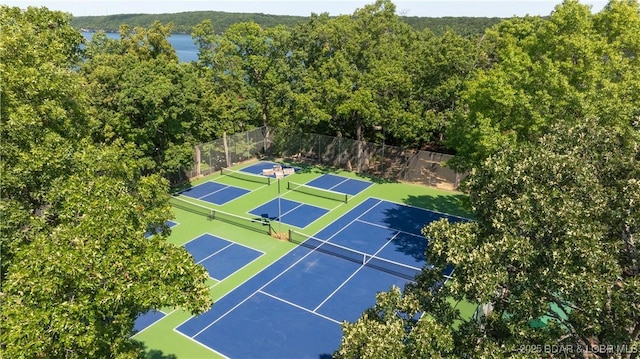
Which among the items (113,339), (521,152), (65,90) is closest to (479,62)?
(521,152)

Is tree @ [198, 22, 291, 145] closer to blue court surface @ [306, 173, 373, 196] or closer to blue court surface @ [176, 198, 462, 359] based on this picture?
blue court surface @ [306, 173, 373, 196]

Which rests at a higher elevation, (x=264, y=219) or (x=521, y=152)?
(x=521, y=152)

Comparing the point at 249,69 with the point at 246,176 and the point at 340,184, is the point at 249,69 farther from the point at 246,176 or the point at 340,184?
the point at 340,184

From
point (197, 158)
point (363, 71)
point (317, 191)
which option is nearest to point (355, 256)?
point (317, 191)

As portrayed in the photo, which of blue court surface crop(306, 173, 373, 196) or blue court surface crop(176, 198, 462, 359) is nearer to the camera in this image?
blue court surface crop(176, 198, 462, 359)

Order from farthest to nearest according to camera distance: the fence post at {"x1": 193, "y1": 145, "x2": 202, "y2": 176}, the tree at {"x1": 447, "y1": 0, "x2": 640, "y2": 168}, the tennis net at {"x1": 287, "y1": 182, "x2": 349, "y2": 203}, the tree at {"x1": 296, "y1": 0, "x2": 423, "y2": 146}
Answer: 1. the fence post at {"x1": 193, "y1": 145, "x2": 202, "y2": 176}
2. the tree at {"x1": 296, "y1": 0, "x2": 423, "y2": 146}
3. the tennis net at {"x1": 287, "y1": 182, "x2": 349, "y2": 203}
4. the tree at {"x1": 447, "y1": 0, "x2": 640, "y2": 168}

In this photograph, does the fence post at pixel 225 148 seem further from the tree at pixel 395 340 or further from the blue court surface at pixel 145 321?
the tree at pixel 395 340

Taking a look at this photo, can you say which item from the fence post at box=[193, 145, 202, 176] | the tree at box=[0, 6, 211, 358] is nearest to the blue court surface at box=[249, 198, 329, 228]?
the fence post at box=[193, 145, 202, 176]

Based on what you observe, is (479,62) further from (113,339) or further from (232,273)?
(113,339)

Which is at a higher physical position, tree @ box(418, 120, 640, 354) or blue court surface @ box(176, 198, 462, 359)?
tree @ box(418, 120, 640, 354)
